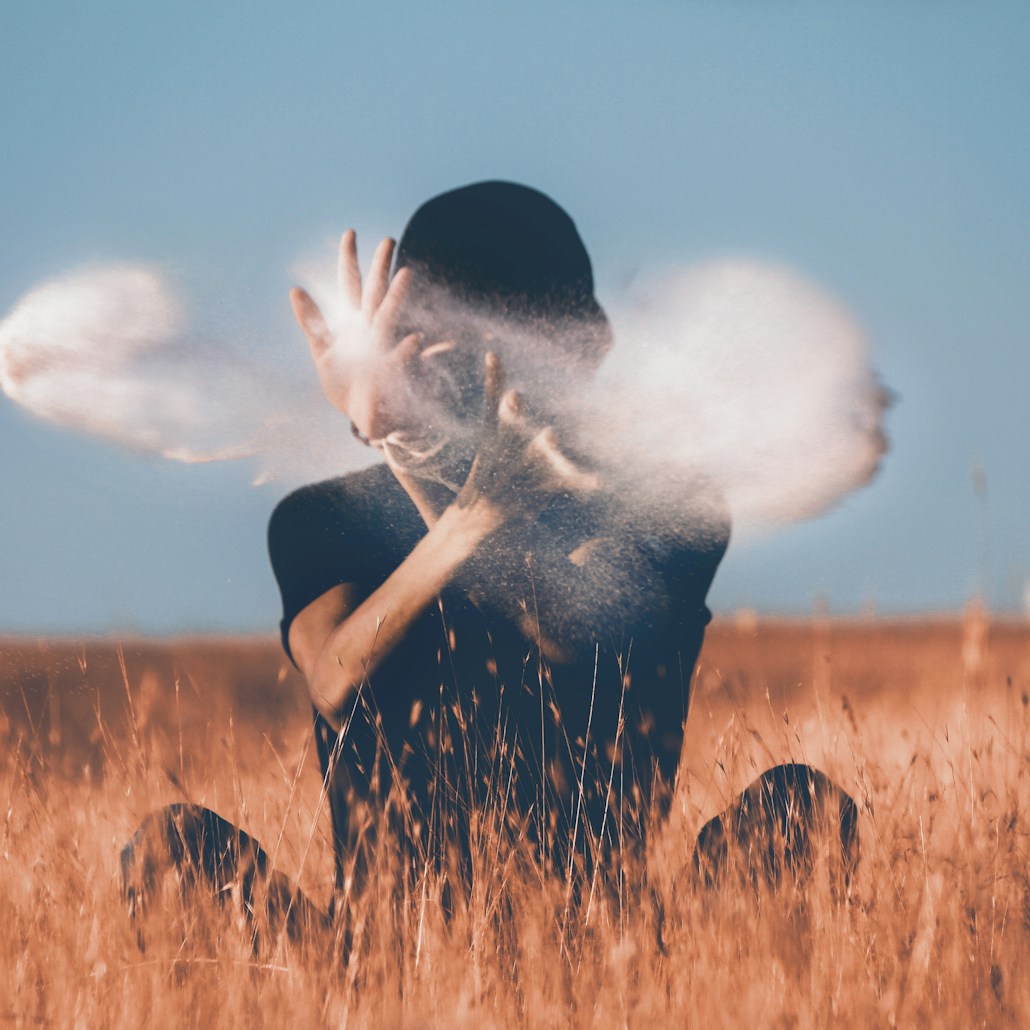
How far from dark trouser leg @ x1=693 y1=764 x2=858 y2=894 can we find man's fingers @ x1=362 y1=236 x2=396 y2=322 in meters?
1.26

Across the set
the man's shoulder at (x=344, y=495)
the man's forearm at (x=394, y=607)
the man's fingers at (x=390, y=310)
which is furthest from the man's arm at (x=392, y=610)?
the man's fingers at (x=390, y=310)

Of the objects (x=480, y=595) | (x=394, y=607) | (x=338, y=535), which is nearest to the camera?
(x=394, y=607)

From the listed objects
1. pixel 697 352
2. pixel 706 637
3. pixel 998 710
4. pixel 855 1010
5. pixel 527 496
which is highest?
pixel 697 352

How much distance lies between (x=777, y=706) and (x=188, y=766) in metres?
1.32

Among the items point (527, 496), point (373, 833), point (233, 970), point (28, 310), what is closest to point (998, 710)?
point (527, 496)

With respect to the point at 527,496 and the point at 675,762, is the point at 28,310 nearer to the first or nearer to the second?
the point at 527,496

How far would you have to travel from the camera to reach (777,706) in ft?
7.63

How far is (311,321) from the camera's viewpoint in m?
2.21

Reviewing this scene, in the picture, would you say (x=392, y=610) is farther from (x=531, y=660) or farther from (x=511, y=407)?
(x=511, y=407)

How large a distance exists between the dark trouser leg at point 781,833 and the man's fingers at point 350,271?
1.32m

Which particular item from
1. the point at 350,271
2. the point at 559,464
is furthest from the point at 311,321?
the point at 559,464

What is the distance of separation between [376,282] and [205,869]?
121cm

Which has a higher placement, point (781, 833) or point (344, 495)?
point (344, 495)

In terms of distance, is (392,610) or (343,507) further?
(343,507)
